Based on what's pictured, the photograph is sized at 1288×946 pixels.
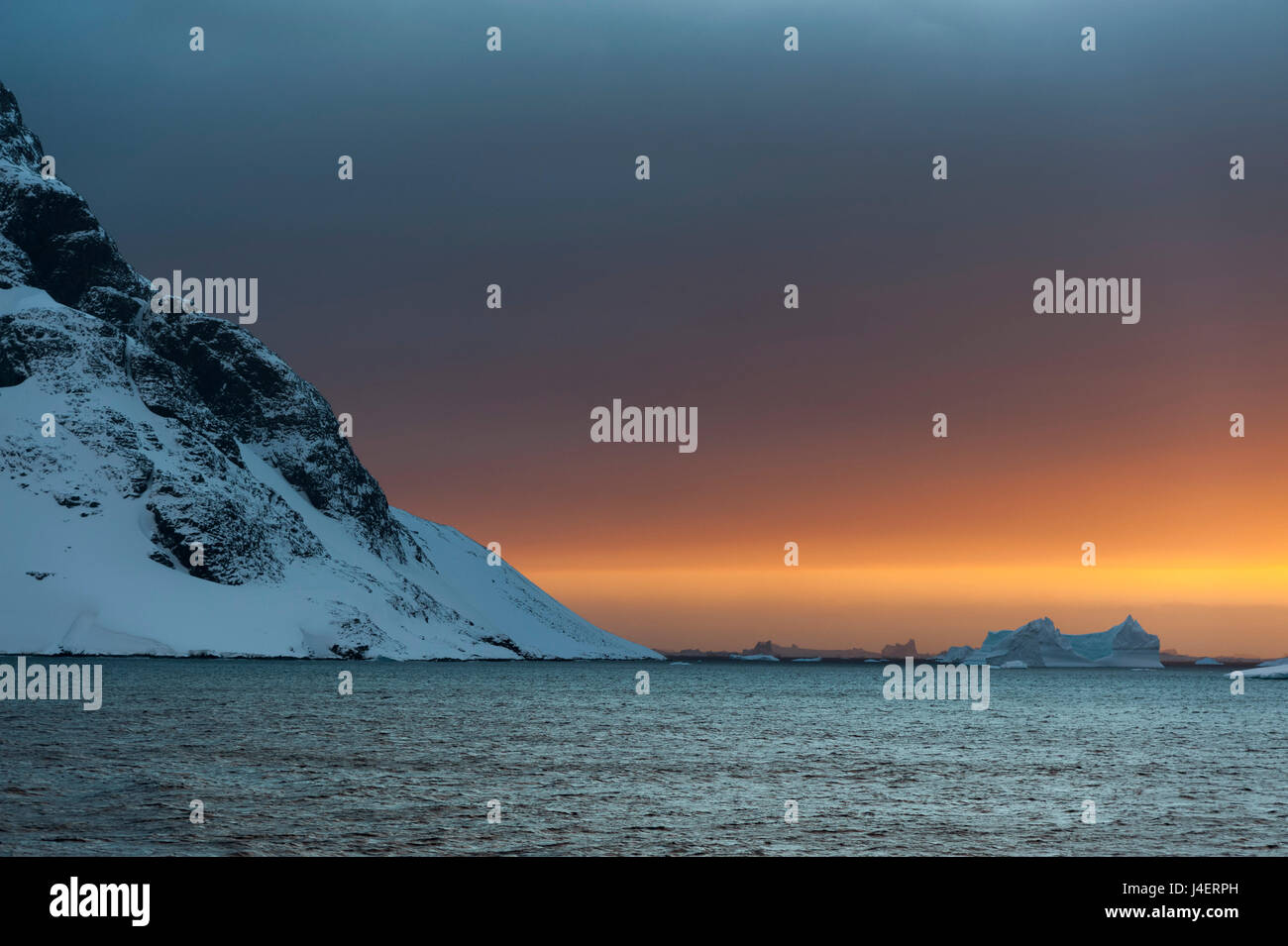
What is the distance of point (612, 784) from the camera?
52531mm

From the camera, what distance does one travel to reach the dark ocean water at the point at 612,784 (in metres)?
37.2

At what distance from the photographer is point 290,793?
154 feet

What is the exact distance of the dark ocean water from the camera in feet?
122

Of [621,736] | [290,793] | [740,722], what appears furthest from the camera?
[740,722]

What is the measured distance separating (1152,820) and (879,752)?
30413 millimetres
